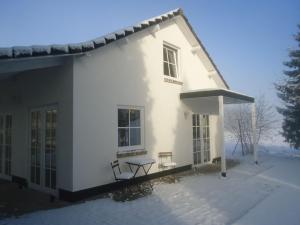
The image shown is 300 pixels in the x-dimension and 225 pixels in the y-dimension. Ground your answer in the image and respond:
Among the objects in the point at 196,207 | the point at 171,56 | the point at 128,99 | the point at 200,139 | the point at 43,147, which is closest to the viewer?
the point at 196,207

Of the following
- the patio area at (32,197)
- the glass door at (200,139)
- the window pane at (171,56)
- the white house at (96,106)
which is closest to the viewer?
the patio area at (32,197)

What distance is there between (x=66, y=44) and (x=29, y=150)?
3925mm

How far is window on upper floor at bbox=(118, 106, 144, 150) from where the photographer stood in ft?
25.3

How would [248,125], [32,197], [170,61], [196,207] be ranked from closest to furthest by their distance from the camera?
[196,207] → [32,197] → [170,61] → [248,125]

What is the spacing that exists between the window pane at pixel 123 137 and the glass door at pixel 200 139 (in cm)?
427

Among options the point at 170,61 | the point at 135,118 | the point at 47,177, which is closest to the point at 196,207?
the point at 135,118

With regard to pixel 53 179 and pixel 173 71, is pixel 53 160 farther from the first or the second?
pixel 173 71

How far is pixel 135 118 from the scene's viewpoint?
8.24 m

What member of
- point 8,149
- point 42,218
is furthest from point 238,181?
point 8,149

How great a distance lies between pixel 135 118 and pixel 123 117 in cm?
57

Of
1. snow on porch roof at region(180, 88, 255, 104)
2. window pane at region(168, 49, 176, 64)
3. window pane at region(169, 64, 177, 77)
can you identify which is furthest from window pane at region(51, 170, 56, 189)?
window pane at region(168, 49, 176, 64)

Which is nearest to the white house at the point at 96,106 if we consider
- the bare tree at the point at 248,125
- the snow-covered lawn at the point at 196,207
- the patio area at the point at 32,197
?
the patio area at the point at 32,197

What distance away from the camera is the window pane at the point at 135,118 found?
809 cm

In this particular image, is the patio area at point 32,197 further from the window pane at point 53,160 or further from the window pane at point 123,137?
the window pane at point 123,137
